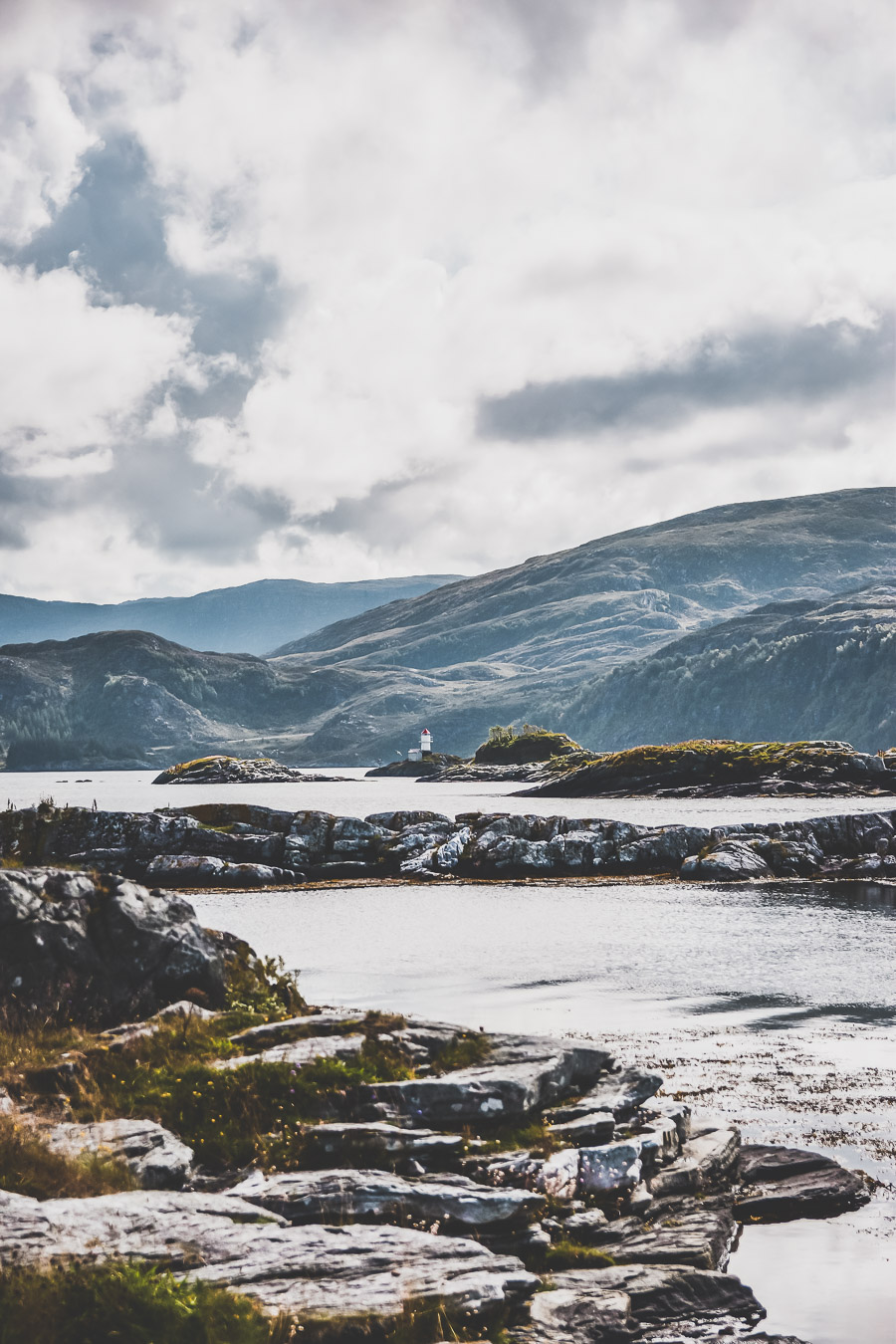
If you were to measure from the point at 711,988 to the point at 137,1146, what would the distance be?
20.7m

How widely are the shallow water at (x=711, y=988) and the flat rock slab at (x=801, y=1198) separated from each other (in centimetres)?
30

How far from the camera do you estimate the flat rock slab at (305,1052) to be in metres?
14.8

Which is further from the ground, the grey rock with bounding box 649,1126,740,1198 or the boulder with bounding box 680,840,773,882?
the grey rock with bounding box 649,1126,740,1198

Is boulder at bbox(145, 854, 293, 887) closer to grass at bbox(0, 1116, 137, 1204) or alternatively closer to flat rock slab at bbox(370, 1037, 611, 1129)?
flat rock slab at bbox(370, 1037, 611, 1129)

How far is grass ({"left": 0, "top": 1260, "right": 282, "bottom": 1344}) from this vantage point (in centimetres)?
888

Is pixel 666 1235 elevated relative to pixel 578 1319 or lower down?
lower down

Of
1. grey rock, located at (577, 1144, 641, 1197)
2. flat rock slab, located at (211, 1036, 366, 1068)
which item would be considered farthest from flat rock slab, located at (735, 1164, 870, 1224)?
flat rock slab, located at (211, 1036, 366, 1068)

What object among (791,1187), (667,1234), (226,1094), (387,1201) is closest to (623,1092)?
(791,1187)

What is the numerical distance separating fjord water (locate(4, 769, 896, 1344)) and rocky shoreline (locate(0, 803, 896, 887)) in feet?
11.6

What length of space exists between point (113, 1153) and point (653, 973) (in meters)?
22.5

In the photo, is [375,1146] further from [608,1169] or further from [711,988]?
[711,988]

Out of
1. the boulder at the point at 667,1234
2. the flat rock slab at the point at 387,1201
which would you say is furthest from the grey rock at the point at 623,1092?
the flat rock slab at the point at 387,1201

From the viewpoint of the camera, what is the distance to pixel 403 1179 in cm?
1226

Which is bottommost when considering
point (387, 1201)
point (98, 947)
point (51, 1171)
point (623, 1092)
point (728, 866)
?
point (728, 866)
